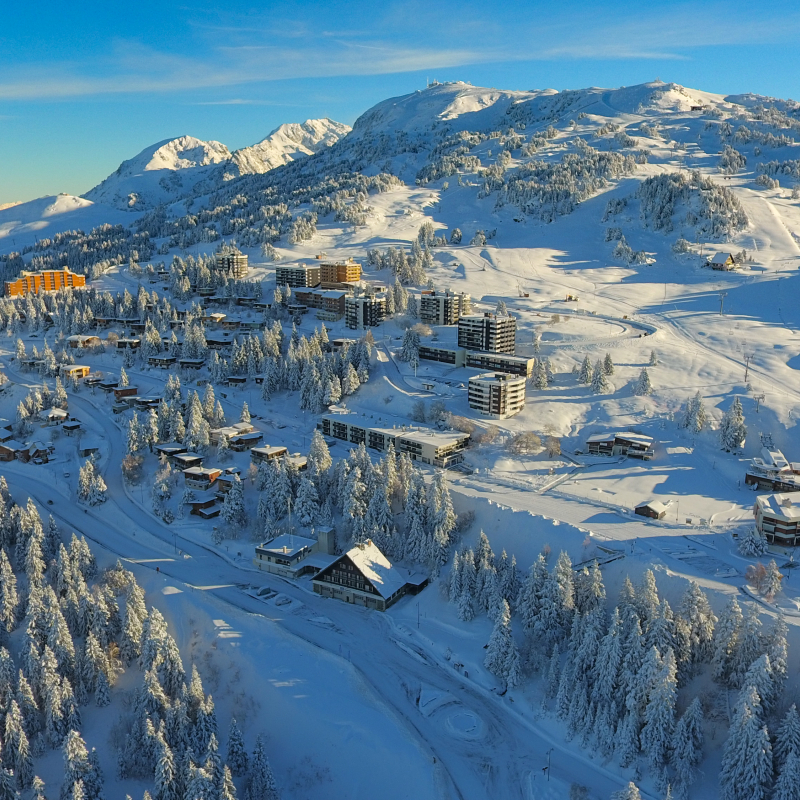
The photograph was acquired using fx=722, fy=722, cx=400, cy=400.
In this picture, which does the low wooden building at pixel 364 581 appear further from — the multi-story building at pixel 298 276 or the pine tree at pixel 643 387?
the multi-story building at pixel 298 276

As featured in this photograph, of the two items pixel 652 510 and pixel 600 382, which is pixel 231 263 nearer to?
pixel 600 382

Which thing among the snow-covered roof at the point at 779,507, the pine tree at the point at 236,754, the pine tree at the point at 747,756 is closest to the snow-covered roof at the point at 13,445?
the pine tree at the point at 236,754

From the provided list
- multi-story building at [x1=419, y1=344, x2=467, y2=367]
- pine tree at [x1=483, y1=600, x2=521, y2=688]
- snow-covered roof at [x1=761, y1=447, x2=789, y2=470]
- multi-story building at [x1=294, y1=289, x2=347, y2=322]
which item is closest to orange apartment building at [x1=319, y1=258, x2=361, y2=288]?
multi-story building at [x1=294, y1=289, x2=347, y2=322]

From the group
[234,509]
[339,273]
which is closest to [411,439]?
[234,509]

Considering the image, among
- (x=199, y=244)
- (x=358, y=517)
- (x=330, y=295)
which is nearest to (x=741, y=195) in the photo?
(x=330, y=295)

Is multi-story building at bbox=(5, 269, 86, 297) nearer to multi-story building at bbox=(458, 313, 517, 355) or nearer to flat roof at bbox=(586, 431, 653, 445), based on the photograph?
multi-story building at bbox=(458, 313, 517, 355)

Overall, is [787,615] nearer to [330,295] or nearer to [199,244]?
[330,295]
